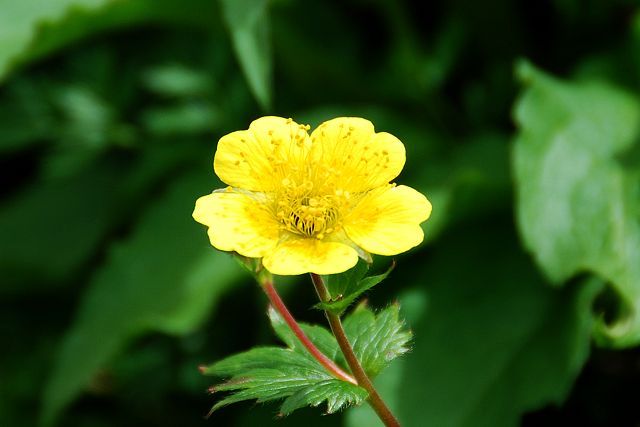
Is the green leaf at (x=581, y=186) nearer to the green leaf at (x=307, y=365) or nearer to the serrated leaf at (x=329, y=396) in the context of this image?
the green leaf at (x=307, y=365)

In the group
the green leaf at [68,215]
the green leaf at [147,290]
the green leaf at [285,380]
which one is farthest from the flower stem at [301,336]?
the green leaf at [68,215]

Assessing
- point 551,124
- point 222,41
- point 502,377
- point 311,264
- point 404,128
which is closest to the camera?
point 311,264

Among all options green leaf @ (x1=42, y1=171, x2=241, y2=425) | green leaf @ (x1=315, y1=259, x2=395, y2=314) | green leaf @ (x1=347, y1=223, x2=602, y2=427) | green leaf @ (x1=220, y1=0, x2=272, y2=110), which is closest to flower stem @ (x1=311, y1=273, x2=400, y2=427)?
green leaf @ (x1=315, y1=259, x2=395, y2=314)

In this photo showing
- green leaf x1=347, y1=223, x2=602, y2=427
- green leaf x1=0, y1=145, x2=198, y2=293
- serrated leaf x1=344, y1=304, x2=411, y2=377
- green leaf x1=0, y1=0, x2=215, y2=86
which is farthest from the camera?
green leaf x1=0, y1=145, x2=198, y2=293

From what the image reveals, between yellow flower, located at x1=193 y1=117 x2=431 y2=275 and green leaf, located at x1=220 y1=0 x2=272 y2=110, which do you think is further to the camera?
green leaf, located at x1=220 y1=0 x2=272 y2=110

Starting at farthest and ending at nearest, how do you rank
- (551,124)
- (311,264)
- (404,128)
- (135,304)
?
(404,128), (135,304), (551,124), (311,264)

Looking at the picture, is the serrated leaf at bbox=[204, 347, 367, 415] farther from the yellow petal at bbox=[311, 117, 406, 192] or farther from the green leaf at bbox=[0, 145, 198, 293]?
the green leaf at bbox=[0, 145, 198, 293]

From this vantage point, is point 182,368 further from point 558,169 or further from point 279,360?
point 279,360

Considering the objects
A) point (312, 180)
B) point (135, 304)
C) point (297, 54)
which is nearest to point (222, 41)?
point (297, 54)
